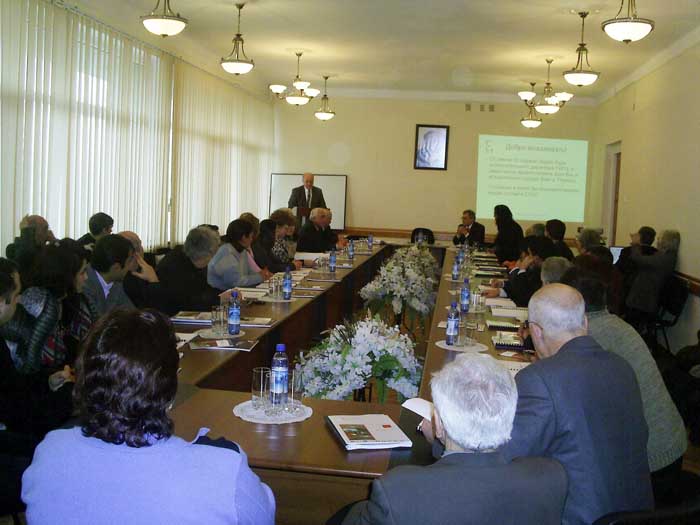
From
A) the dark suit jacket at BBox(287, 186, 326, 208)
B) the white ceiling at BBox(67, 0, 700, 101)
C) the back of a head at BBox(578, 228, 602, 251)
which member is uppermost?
the white ceiling at BBox(67, 0, 700, 101)

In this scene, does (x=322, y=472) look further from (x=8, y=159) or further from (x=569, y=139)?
(x=569, y=139)

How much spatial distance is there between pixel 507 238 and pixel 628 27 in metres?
5.07

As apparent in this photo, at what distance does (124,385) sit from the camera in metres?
1.48

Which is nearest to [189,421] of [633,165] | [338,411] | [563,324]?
[338,411]

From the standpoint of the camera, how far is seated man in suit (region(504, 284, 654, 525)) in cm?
206

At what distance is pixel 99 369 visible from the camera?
1479mm

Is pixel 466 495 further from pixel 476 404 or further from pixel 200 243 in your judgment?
pixel 200 243

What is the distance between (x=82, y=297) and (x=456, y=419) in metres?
2.49

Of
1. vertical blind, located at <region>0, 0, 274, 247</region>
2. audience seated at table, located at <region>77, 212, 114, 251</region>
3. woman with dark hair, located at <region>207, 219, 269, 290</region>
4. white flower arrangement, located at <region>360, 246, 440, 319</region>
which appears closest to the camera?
white flower arrangement, located at <region>360, 246, 440, 319</region>

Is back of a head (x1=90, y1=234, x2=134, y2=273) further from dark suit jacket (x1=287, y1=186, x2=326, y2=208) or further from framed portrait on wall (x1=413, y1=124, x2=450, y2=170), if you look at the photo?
framed portrait on wall (x1=413, y1=124, x2=450, y2=170)

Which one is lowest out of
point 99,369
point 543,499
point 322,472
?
point 322,472

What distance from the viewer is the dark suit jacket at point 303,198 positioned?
12891 millimetres

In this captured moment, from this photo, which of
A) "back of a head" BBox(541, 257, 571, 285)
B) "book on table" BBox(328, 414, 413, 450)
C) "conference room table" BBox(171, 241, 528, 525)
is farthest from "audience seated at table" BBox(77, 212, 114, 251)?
"book on table" BBox(328, 414, 413, 450)

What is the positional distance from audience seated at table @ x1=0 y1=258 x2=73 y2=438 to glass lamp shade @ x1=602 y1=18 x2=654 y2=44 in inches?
186
